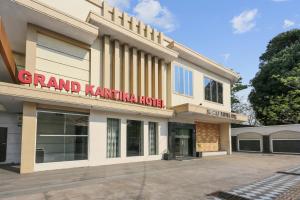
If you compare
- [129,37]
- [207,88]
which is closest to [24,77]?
[129,37]

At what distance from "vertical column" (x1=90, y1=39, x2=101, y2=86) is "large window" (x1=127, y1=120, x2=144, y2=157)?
3.60 metres

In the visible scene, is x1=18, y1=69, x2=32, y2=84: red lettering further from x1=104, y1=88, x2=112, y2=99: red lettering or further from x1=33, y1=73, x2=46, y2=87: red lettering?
x1=104, y1=88, x2=112, y2=99: red lettering

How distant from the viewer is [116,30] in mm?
15234

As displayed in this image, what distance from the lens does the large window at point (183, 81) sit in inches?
800

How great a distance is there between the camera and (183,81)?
826 inches

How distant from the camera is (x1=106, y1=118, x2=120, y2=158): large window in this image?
50.9ft

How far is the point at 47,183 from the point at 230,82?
23.5 metres

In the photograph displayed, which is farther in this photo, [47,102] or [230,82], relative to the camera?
[230,82]

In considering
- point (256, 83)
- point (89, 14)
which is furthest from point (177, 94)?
point (256, 83)

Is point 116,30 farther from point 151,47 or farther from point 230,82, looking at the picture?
point 230,82

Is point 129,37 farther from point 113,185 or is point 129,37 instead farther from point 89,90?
point 113,185

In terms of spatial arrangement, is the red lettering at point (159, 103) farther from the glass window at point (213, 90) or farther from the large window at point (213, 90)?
the glass window at point (213, 90)

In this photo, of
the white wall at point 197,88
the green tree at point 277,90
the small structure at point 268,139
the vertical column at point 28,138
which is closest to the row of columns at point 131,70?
the white wall at point 197,88

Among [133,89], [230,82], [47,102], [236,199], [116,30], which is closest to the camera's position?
[236,199]
